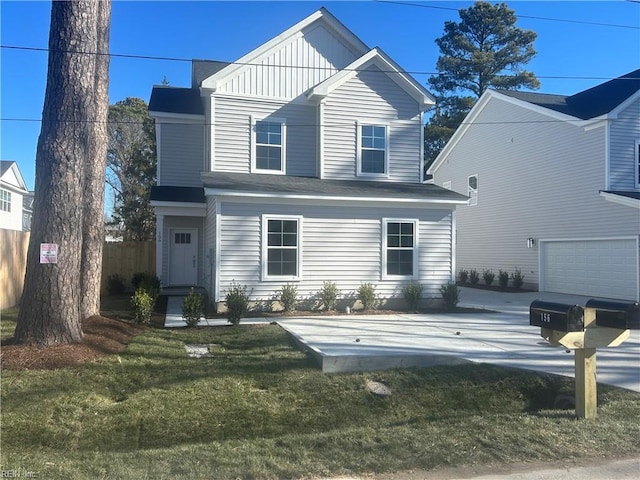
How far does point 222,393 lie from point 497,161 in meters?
20.1

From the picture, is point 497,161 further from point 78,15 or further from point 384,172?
point 78,15

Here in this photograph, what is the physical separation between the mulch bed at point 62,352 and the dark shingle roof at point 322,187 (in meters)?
4.95

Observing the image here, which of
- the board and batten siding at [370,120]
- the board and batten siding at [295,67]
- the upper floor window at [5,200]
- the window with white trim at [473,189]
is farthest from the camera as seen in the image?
the upper floor window at [5,200]

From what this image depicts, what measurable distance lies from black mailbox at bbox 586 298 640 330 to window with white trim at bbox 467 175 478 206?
65.6 ft

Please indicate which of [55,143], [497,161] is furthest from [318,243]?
[497,161]

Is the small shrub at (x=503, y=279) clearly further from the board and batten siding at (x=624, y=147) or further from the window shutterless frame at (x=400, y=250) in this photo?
the window shutterless frame at (x=400, y=250)

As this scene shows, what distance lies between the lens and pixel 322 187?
44.6ft

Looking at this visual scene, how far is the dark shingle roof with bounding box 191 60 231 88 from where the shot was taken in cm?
1860

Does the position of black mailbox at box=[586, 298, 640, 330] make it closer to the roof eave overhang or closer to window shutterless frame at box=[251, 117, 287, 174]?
the roof eave overhang

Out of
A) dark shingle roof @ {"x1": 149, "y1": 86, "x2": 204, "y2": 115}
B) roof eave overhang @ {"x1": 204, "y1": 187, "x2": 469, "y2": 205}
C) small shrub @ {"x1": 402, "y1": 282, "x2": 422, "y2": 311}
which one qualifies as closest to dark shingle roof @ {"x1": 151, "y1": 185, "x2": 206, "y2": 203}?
dark shingle roof @ {"x1": 149, "y1": 86, "x2": 204, "y2": 115}

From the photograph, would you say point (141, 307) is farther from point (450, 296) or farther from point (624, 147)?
point (624, 147)

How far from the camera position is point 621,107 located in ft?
56.5

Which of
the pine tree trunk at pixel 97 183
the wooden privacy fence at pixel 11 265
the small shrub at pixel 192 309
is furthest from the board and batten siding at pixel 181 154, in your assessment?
the small shrub at pixel 192 309

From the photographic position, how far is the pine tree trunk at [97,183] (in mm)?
9836
